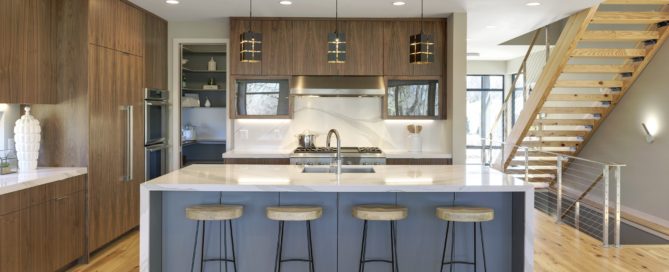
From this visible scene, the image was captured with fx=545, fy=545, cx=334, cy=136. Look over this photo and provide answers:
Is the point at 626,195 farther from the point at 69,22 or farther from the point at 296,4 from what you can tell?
the point at 69,22

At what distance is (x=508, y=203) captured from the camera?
3926 millimetres

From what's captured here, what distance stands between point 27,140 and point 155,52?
217 centimetres

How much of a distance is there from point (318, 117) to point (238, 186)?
11.4 feet

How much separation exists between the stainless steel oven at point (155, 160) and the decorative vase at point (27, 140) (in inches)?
60.4

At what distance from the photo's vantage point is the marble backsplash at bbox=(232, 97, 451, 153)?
676cm

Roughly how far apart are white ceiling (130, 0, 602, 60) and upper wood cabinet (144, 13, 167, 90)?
0.13 meters

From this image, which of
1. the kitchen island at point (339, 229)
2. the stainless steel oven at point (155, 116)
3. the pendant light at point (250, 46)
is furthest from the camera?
the stainless steel oven at point (155, 116)

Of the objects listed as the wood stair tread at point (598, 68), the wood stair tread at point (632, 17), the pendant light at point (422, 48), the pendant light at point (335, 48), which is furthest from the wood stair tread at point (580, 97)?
the pendant light at point (335, 48)

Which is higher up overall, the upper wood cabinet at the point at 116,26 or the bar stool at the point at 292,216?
the upper wood cabinet at the point at 116,26

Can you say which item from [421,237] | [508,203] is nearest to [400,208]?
→ [421,237]

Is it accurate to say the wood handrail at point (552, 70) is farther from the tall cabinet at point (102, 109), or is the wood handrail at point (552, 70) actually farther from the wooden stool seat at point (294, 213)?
the tall cabinet at point (102, 109)

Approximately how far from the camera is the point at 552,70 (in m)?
6.82

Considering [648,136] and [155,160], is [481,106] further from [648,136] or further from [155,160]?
[155,160]

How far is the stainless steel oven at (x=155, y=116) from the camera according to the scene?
5.93 meters
